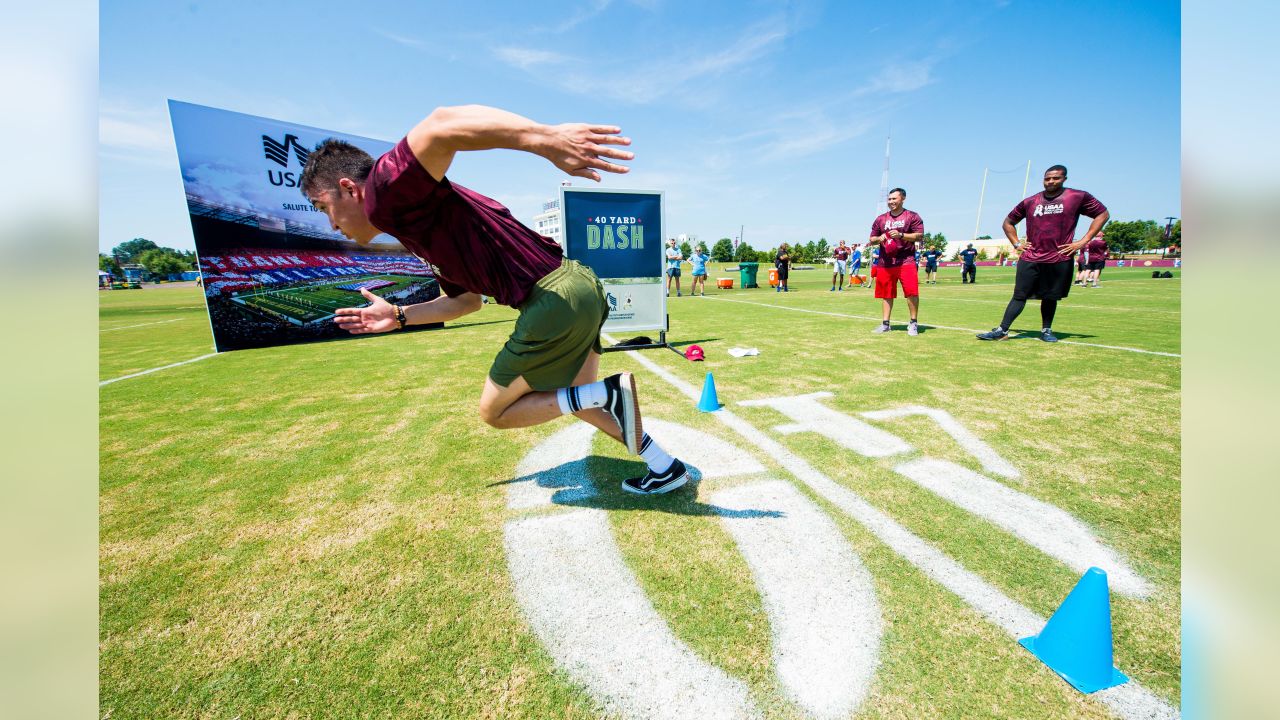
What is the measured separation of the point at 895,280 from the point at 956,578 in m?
7.19

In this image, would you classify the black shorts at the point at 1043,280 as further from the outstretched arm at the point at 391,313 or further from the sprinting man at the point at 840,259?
the sprinting man at the point at 840,259

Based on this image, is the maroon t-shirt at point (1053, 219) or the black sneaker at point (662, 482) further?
the maroon t-shirt at point (1053, 219)

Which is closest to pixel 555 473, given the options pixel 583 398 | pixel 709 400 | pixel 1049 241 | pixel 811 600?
pixel 583 398

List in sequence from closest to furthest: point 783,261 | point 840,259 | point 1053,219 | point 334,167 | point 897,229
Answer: point 334,167 < point 1053,219 < point 897,229 < point 783,261 < point 840,259

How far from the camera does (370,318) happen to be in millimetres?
2939

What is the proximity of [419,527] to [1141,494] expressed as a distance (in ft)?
12.8

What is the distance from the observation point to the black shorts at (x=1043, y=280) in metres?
7.05

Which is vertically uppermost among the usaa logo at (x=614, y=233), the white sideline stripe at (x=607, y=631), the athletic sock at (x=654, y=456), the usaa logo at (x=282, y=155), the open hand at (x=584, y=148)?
the usaa logo at (x=282, y=155)

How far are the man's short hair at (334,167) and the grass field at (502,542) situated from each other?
1.74 meters

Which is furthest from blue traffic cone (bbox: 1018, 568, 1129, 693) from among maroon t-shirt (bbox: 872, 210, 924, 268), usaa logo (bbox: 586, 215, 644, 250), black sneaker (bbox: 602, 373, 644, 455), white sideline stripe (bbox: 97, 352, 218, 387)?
white sideline stripe (bbox: 97, 352, 218, 387)

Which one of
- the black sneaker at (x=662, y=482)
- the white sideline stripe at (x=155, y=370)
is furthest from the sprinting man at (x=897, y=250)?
the white sideline stripe at (x=155, y=370)

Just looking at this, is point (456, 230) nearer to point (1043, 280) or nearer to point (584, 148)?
point (584, 148)
